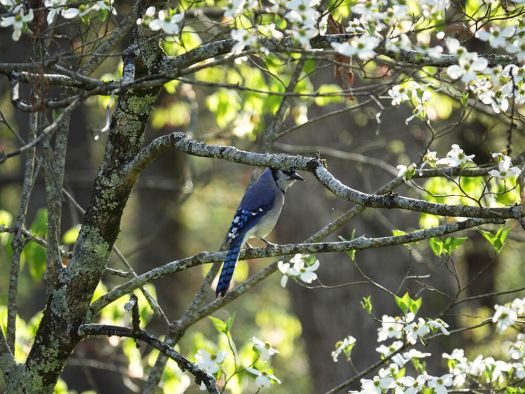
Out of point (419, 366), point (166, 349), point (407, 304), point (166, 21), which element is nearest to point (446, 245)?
point (407, 304)

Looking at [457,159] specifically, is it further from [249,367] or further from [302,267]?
[249,367]

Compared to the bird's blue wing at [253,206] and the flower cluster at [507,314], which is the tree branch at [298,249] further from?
the bird's blue wing at [253,206]

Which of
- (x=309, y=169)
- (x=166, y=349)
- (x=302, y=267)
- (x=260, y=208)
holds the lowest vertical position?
(x=166, y=349)

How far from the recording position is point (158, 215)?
458 inches

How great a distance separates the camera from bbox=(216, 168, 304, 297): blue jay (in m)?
5.01

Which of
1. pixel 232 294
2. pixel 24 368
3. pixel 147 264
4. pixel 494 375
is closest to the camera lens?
pixel 24 368

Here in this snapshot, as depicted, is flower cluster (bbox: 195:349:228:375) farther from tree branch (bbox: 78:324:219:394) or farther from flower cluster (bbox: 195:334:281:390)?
tree branch (bbox: 78:324:219:394)

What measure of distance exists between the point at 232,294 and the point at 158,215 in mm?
7594

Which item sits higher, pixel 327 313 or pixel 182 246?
pixel 182 246

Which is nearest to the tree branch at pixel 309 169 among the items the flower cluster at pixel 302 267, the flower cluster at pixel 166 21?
the flower cluster at pixel 166 21

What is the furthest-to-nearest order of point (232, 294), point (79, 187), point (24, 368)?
point (79, 187), point (232, 294), point (24, 368)


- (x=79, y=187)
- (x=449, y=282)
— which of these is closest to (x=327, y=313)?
(x=449, y=282)

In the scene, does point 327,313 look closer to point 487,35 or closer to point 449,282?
point 449,282

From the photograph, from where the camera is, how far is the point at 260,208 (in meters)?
5.71
